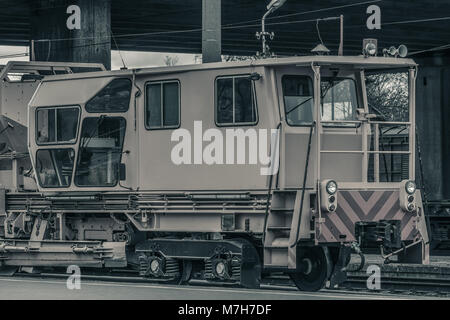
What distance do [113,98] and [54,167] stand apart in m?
1.70

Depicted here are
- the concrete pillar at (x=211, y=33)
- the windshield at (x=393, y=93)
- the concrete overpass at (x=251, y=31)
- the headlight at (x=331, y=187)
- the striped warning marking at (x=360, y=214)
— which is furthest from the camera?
the windshield at (x=393, y=93)

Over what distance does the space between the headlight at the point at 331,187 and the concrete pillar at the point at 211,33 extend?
14.2ft

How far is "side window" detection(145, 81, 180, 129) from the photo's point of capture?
1723 cm

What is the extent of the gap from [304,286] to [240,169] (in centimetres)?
218

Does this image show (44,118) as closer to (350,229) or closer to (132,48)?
(350,229)

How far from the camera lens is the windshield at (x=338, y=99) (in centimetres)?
1678

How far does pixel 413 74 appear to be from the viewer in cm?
1703

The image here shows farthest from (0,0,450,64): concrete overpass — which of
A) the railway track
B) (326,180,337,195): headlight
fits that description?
(326,180,337,195): headlight

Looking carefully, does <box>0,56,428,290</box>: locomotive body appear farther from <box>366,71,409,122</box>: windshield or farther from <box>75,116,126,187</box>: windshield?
<box>366,71,409,122</box>: windshield

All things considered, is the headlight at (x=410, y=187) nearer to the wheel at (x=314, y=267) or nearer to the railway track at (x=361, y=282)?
the wheel at (x=314, y=267)

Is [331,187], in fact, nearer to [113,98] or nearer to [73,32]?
[113,98]

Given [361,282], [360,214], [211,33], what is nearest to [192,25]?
[211,33]

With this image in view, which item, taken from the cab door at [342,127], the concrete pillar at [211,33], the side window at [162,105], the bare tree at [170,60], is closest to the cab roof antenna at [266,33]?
the cab door at [342,127]

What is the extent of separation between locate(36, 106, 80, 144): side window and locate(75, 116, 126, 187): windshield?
0.86 feet
